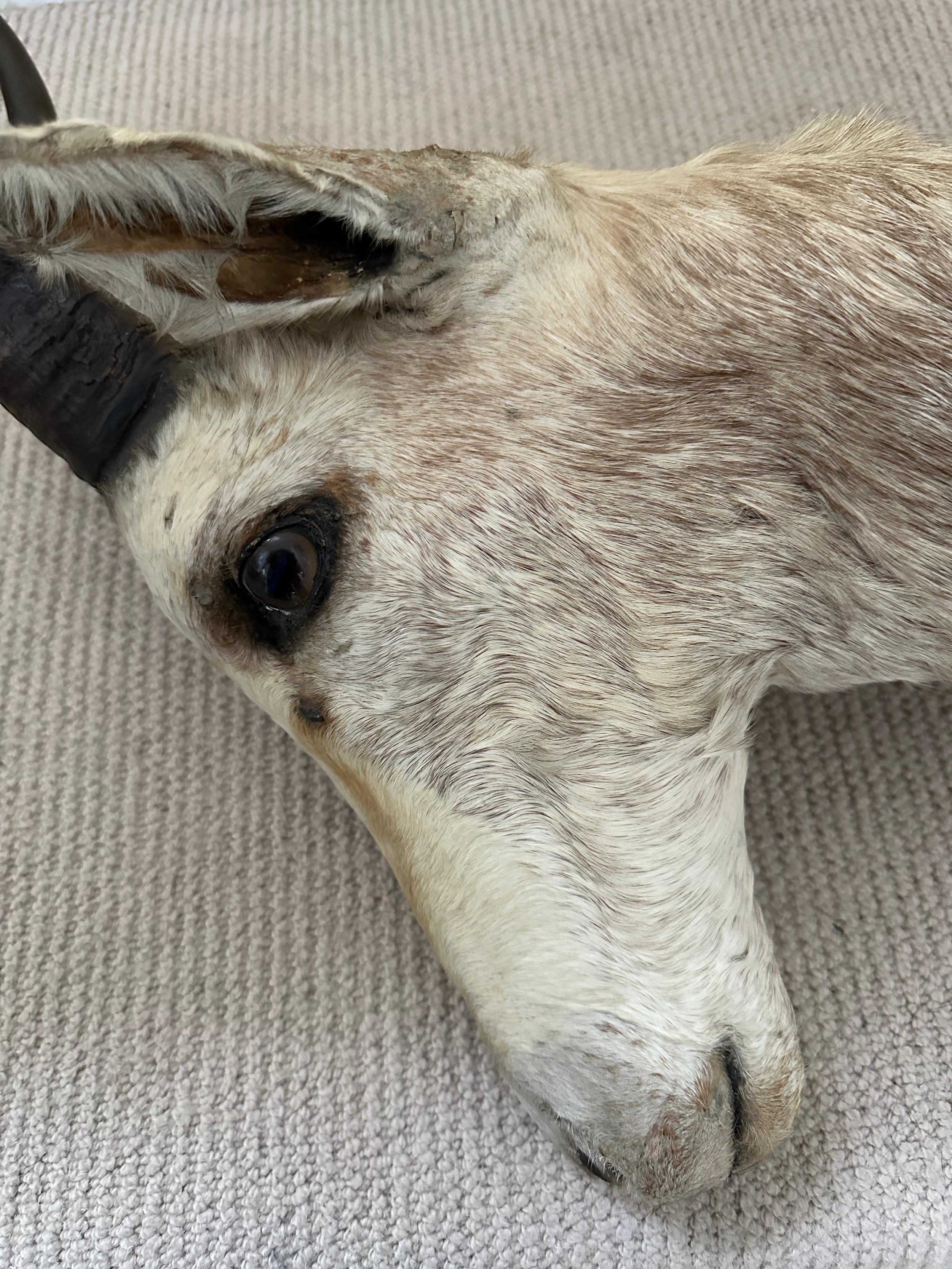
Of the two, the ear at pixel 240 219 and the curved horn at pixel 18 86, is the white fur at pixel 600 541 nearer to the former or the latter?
the ear at pixel 240 219

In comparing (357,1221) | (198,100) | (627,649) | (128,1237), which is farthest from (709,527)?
(198,100)

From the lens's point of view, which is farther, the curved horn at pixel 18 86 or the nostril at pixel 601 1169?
the curved horn at pixel 18 86

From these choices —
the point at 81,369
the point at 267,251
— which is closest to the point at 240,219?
the point at 267,251

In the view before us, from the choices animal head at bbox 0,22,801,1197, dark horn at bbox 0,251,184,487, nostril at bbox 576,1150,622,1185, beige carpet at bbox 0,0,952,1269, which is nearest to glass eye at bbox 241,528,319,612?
animal head at bbox 0,22,801,1197

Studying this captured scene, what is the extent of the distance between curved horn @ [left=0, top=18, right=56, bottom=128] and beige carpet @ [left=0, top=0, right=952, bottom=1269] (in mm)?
525

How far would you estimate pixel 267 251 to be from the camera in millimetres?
867

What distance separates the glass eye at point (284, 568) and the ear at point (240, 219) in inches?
7.7

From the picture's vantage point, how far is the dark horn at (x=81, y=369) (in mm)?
896

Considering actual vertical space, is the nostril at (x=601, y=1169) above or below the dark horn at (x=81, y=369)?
below

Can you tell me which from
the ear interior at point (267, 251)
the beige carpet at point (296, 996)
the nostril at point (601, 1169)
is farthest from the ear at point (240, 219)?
the nostril at point (601, 1169)

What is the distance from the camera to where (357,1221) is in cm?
104

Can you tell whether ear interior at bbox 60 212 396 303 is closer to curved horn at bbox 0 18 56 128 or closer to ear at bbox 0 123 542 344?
ear at bbox 0 123 542 344

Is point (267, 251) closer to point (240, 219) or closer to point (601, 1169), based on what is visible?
point (240, 219)

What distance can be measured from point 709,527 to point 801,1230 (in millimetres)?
718
